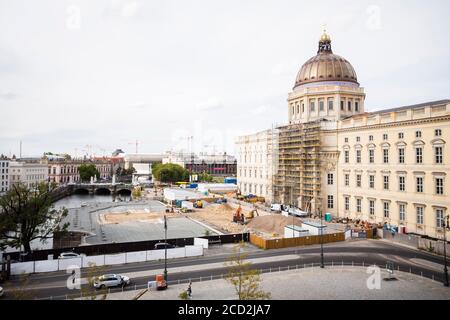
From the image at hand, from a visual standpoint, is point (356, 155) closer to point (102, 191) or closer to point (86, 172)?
point (102, 191)

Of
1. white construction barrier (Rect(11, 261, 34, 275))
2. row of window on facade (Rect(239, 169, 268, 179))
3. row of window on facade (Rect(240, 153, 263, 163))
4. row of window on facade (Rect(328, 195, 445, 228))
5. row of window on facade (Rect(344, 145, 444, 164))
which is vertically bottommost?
white construction barrier (Rect(11, 261, 34, 275))

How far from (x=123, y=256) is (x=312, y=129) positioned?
41244 millimetres

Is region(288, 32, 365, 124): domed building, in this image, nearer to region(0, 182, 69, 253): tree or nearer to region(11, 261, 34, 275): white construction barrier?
region(0, 182, 69, 253): tree

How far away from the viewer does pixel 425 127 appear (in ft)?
147

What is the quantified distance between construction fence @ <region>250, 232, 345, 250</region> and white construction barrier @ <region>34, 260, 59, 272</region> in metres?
21.1

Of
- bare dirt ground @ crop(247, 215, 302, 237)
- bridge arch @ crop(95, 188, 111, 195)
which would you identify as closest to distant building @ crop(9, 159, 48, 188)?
bridge arch @ crop(95, 188, 111, 195)

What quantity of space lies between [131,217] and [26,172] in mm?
83970

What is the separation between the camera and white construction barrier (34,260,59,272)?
31141 mm

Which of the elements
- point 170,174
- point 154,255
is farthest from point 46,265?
point 170,174

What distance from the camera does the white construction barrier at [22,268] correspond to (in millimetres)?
30734

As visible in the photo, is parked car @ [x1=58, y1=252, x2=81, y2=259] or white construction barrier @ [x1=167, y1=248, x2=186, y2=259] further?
white construction barrier @ [x1=167, y1=248, x2=186, y2=259]
